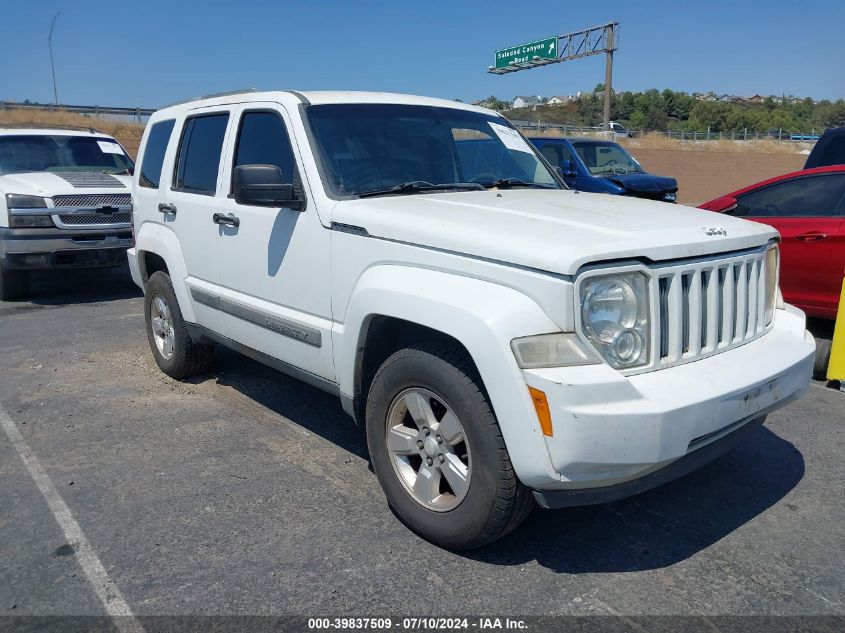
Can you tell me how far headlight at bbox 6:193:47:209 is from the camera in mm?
8375

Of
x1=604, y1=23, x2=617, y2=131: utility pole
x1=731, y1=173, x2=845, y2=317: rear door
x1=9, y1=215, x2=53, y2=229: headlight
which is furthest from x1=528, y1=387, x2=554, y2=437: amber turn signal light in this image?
x1=604, y1=23, x2=617, y2=131: utility pole

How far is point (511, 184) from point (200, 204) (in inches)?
78.5

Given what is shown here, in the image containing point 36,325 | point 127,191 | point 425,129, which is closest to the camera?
point 425,129

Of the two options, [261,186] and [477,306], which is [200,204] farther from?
[477,306]

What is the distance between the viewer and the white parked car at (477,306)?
2688 millimetres

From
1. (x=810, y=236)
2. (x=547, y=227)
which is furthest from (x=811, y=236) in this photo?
(x=547, y=227)

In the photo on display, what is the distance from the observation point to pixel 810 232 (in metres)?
5.80

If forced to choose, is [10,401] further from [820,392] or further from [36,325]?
[820,392]

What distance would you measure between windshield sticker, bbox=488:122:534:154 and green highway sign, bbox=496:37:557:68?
102 ft

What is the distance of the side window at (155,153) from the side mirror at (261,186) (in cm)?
205

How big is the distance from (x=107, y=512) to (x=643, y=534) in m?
2.54

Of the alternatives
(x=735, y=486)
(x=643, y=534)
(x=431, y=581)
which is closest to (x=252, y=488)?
(x=431, y=581)

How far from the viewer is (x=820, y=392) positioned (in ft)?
17.7

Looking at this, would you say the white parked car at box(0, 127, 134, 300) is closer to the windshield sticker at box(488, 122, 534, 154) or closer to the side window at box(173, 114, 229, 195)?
the side window at box(173, 114, 229, 195)
